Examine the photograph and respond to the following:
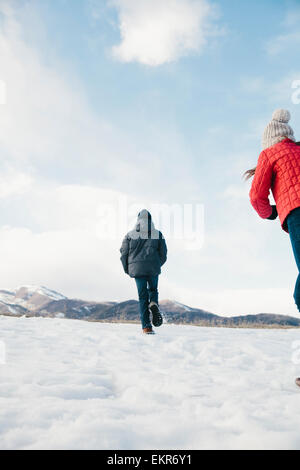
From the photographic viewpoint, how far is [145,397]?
2141 millimetres

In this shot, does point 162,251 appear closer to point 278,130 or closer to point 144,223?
point 144,223

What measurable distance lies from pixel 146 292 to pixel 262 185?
3667mm

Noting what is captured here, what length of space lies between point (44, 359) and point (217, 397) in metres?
1.80

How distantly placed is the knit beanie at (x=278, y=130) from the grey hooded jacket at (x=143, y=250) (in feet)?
11.3

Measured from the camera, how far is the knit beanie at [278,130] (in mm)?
2729

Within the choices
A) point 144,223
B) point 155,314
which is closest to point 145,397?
point 155,314

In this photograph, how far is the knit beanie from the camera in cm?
273

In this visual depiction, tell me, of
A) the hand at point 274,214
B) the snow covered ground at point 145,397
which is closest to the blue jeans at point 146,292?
the snow covered ground at point 145,397

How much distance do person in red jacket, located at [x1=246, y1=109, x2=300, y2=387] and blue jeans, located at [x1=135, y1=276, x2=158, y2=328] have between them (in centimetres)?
340

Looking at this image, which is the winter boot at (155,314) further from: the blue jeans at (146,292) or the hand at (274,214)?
the hand at (274,214)

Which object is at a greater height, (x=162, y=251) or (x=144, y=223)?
(x=144, y=223)
